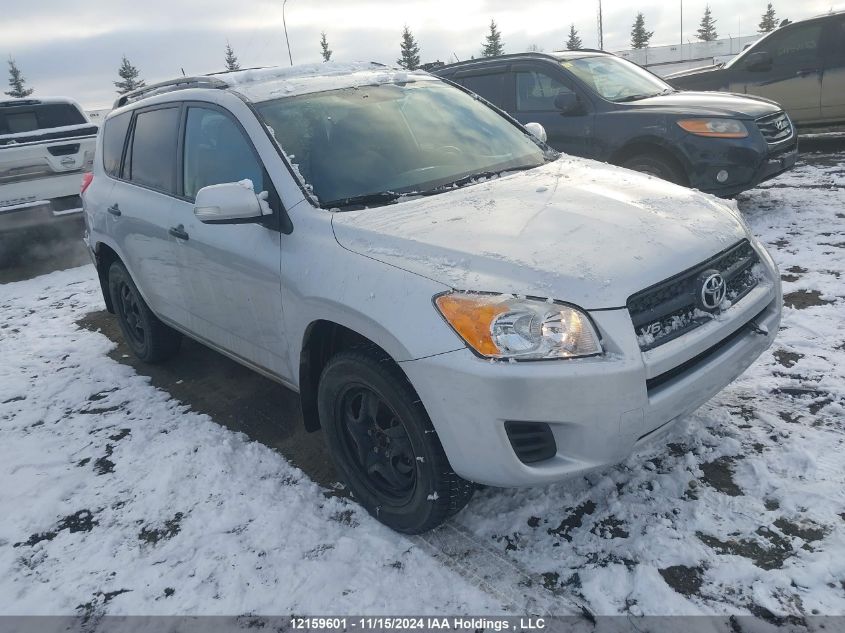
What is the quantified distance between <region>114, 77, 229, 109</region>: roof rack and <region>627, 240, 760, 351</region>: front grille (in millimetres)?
2491

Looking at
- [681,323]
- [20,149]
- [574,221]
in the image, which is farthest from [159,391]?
[20,149]

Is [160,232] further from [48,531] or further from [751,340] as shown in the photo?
[751,340]

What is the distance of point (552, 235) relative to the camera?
240 centimetres

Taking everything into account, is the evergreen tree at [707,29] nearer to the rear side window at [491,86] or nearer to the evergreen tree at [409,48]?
the evergreen tree at [409,48]

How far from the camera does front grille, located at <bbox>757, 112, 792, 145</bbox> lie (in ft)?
19.7

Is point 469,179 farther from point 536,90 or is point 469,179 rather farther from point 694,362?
point 536,90

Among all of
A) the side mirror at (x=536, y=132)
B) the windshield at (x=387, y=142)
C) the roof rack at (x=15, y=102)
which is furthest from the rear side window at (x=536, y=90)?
the roof rack at (x=15, y=102)

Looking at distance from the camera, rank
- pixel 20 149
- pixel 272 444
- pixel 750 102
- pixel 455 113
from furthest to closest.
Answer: pixel 20 149
pixel 750 102
pixel 455 113
pixel 272 444

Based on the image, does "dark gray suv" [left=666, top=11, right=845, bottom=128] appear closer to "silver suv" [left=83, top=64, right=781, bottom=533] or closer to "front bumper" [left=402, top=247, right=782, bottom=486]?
"silver suv" [left=83, top=64, right=781, bottom=533]

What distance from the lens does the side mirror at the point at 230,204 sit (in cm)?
272

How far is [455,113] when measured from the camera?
3.65 m

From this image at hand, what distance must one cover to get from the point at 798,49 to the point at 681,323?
28.1 ft

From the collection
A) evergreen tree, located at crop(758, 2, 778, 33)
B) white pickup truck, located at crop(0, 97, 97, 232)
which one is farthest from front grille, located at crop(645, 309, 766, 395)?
evergreen tree, located at crop(758, 2, 778, 33)

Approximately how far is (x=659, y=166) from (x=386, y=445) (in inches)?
187
